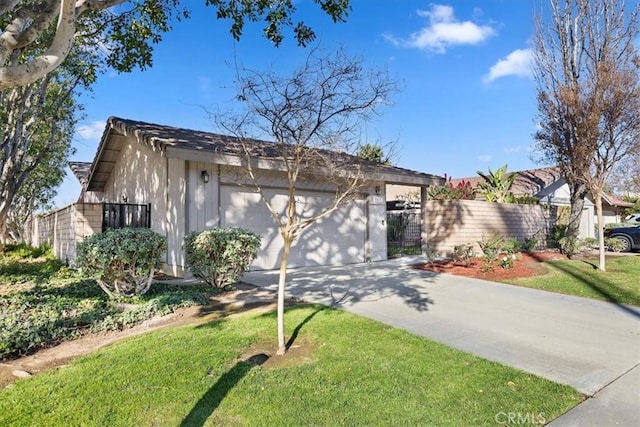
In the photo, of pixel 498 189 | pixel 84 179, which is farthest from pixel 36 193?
pixel 498 189

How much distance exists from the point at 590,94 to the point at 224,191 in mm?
9763

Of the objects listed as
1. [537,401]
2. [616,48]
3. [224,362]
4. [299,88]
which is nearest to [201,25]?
[299,88]

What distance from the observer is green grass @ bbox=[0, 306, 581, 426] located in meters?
3.37

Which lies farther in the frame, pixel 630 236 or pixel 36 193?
pixel 36 193

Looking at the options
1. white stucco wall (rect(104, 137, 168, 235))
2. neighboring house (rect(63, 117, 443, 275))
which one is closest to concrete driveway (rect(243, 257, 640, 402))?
neighboring house (rect(63, 117, 443, 275))

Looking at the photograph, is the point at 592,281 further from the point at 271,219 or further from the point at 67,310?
the point at 67,310

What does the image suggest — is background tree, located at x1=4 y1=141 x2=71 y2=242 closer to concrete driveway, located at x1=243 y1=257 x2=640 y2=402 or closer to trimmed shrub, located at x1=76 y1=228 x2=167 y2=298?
trimmed shrub, located at x1=76 y1=228 x2=167 y2=298

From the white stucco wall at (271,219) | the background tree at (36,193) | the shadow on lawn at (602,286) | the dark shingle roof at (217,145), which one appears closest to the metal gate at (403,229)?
the dark shingle roof at (217,145)

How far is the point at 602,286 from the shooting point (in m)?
8.62

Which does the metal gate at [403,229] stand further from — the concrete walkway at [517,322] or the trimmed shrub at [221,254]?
the trimmed shrub at [221,254]

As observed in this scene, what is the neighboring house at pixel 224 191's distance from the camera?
9.60 metres

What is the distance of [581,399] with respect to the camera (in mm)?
3639

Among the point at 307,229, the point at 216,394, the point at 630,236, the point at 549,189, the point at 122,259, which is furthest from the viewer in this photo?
the point at 549,189

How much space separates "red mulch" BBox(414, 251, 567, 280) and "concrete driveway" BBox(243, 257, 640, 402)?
0.67 m
